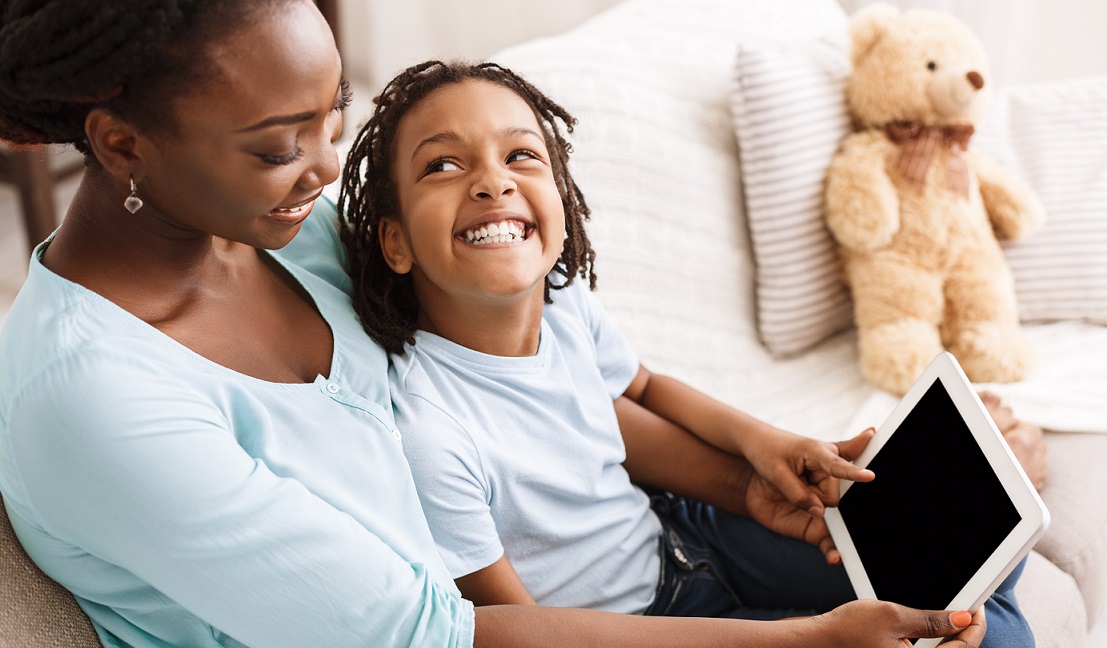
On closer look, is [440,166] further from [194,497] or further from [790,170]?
[790,170]

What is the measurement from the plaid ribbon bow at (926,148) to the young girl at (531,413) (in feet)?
1.86

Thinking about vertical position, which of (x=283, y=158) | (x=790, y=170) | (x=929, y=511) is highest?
(x=283, y=158)

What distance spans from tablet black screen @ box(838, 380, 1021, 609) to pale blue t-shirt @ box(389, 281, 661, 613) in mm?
262

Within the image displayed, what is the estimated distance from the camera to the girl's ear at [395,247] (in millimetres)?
1016

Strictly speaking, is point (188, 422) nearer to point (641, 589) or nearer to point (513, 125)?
point (513, 125)

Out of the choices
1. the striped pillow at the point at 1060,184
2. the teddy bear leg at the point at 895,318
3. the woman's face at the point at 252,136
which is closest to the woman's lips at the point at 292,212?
the woman's face at the point at 252,136

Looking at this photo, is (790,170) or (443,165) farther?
(790,170)

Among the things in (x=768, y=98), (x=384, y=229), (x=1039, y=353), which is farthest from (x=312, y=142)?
(x=1039, y=353)

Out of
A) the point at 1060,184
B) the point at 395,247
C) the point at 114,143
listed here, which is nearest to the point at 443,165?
the point at 395,247

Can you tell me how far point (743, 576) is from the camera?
1167 millimetres

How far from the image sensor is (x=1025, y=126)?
1.69 metres

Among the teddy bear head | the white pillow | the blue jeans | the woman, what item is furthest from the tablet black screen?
the teddy bear head

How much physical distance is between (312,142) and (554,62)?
0.87 meters

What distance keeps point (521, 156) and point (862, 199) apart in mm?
690
